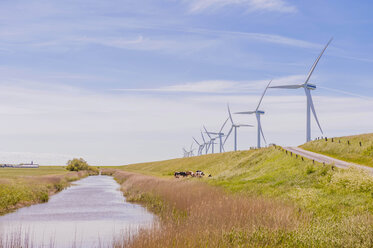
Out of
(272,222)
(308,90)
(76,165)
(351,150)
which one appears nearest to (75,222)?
(272,222)

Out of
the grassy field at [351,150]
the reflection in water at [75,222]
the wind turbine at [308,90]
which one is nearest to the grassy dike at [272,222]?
the reflection in water at [75,222]

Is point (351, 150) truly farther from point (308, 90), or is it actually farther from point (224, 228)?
point (224, 228)

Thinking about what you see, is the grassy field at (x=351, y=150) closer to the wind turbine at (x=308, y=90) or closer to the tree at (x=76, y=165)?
the wind turbine at (x=308, y=90)

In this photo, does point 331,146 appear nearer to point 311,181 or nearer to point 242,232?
point 311,181

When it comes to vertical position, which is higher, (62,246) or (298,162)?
(298,162)

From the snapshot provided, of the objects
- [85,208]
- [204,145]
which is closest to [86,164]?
[204,145]

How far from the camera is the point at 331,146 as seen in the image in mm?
68562

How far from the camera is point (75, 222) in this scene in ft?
97.8

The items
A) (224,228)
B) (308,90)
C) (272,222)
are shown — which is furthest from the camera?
(308,90)

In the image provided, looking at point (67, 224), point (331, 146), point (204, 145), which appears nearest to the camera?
point (67, 224)

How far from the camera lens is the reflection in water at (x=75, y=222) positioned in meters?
22.6

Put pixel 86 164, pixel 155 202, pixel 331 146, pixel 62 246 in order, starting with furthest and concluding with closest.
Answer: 1. pixel 86 164
2. pixel 331 146
3. pixel 155 202
4. pixel 62 246

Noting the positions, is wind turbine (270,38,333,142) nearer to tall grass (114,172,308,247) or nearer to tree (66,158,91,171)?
tall grass (114,172,308,247)

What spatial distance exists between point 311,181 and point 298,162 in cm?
1631
